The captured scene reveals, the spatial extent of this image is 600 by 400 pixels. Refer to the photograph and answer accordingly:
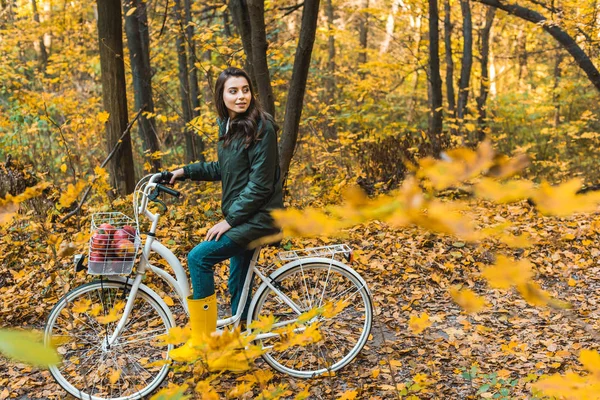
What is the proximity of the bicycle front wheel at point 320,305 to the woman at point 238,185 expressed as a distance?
0.37 m

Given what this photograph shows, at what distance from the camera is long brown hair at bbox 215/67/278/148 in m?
2.77

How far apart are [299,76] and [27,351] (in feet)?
15.8

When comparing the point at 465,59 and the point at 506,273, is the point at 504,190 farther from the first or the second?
the point at 465,59

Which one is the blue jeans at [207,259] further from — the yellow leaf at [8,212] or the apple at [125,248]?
the yellow leaf at [8,212]

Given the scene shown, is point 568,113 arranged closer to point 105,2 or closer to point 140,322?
point 105,2

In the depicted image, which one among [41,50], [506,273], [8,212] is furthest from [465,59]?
[41,50]

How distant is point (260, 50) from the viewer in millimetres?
5113

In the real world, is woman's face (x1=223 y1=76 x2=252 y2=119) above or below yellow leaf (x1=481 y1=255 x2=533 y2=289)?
above

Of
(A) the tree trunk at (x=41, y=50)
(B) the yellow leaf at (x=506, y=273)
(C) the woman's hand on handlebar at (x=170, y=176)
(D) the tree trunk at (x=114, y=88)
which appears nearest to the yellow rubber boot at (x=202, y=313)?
(C) the woman's hand on handlebar at (x=170, y=176)

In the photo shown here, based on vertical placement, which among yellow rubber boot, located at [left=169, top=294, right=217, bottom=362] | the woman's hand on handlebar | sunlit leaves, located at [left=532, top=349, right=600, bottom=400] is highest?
the woman's hand on handlebar

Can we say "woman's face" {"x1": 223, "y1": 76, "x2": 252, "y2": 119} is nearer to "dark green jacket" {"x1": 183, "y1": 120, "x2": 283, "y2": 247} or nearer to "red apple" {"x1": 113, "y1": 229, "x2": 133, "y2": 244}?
"dark green jacket" {"x1": 183, "y1": 120, "x2": 283, "y2": 247}

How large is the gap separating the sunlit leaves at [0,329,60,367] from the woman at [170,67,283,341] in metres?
2.09

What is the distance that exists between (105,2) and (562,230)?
5.72 meters

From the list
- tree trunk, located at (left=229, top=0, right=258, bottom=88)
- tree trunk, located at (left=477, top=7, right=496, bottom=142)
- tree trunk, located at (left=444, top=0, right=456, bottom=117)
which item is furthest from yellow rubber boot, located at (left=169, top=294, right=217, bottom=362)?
tree trunk, located at (left=477, top=7, right=496, bottom=142)
